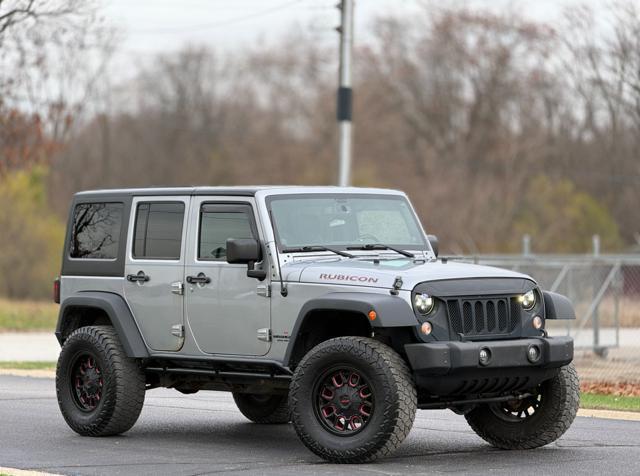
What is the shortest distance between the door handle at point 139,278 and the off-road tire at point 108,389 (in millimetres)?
458

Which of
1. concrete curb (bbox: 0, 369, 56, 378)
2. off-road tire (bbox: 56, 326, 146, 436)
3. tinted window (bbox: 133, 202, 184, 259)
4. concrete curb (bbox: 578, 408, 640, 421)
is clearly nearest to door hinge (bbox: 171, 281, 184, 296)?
tinted window (bbox: 133, 202, 184, 259)

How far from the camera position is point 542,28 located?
6284 cm

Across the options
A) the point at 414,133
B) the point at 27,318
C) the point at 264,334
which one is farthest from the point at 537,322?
the point at 414,133

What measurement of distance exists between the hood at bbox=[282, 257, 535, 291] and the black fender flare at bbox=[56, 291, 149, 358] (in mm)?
1644

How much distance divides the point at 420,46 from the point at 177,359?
57115mm

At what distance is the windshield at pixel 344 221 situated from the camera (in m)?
11.3

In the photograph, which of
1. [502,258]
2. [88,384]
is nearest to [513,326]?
[88,384]

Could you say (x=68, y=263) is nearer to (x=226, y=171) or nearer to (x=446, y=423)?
(x=446, y=423)

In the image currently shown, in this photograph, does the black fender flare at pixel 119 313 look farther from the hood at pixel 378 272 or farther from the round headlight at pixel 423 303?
the round headlight at pixel 423 303

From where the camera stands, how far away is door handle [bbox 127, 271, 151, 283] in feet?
39.0

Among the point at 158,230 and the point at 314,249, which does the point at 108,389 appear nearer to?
the point at 158,230

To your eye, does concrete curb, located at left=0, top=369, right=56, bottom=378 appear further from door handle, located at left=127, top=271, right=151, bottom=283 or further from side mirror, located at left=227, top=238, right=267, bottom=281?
side mirror, located at left=227, top=238, right=267, bottom=281

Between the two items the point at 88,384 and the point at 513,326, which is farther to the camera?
the point at 88,384

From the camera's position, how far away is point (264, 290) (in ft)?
35.8
